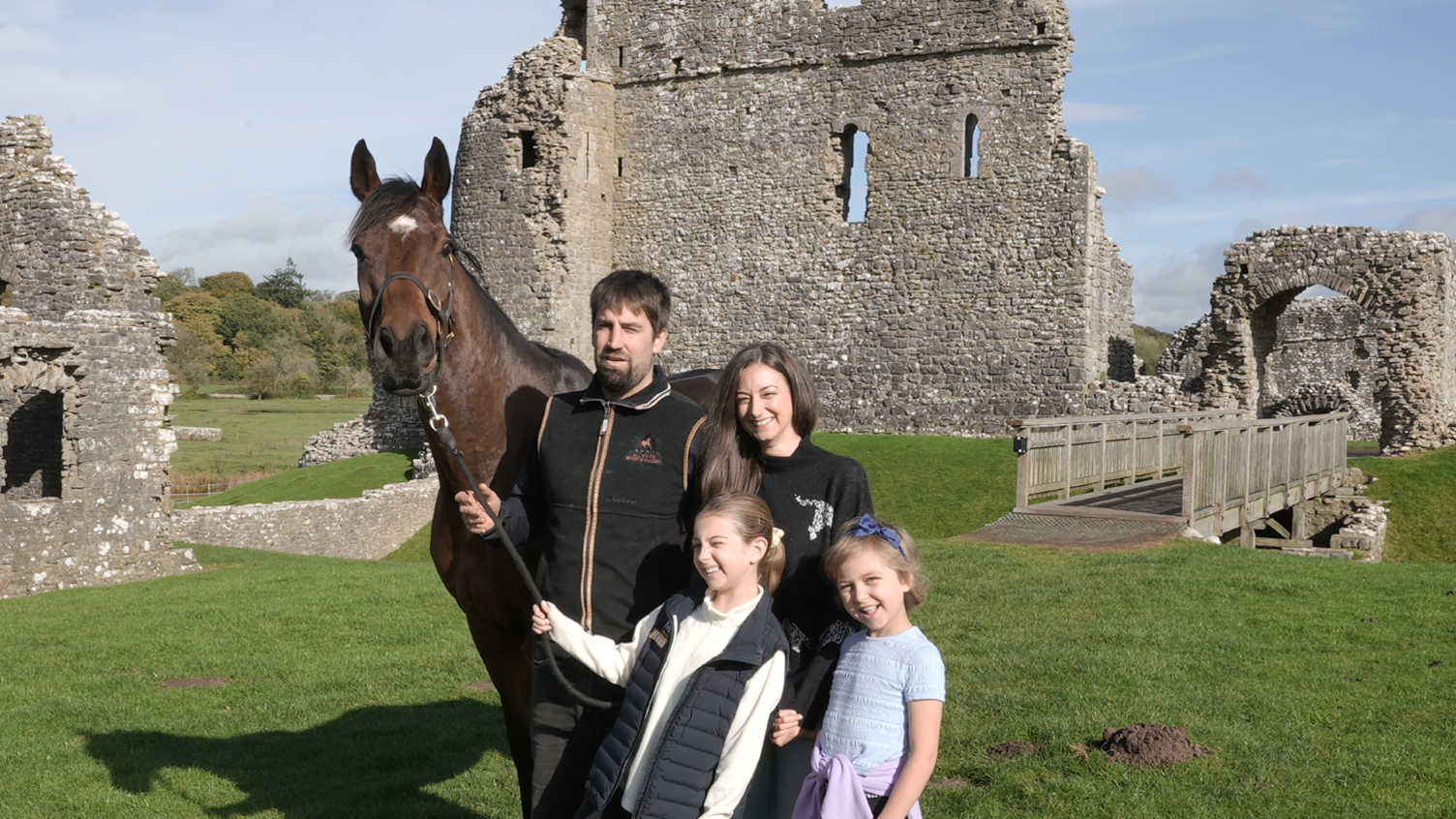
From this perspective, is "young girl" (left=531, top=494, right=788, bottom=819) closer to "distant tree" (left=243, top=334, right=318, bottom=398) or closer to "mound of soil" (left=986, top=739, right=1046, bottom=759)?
"mound of soil" (left=986, top=739, right=1046, bottom=759)

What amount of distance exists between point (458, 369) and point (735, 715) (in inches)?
72.3

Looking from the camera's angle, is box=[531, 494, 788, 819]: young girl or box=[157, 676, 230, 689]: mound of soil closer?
box=[531, 494, 788, 819]: young girl

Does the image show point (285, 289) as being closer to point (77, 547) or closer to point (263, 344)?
point (263, 344)

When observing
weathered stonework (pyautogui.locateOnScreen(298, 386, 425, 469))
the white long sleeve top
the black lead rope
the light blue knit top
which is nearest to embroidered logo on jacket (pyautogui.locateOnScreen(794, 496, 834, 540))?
the white long sleeve top

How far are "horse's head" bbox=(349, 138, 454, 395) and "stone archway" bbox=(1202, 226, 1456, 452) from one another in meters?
20.6

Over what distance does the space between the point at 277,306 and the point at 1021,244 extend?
62967 millimetres

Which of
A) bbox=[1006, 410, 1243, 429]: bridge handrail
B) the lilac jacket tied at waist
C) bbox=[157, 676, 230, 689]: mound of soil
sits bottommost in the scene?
bbox=[157, 676, 230, 689]: mound of soil

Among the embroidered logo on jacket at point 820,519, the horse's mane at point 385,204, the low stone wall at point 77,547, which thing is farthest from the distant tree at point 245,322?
the embroidered logo on jacket at point 820,519

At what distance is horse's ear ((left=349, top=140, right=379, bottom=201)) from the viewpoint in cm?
455

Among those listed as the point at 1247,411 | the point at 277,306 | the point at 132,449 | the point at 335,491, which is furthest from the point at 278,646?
the point at 277,306

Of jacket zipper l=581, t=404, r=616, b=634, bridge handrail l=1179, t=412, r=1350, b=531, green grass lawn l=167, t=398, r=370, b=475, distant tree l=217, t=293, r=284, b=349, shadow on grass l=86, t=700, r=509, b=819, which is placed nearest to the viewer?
jacket zipper l=581, t=404, r=616, b=634

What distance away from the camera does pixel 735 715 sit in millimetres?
3305

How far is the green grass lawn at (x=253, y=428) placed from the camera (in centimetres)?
3538

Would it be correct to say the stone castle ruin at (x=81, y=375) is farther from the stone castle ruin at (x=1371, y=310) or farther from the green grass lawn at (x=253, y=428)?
the stone castle ruin at (x=1371, y=310)
